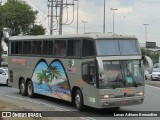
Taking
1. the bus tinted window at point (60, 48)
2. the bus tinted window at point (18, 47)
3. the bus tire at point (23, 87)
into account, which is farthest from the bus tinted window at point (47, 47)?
the bus tire at point (23, 87)

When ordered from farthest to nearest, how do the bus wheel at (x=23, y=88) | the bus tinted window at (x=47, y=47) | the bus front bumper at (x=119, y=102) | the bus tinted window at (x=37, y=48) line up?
1. the bus wheel at (x=23, y=88)
2. the bus tinted window at (x=37, y=48)
3. the bus tinted window at (x=47, y=47)
4. the bus front bumper at (x=119, y=102)

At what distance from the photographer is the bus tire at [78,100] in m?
17.9

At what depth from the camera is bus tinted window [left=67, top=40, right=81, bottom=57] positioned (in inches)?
725

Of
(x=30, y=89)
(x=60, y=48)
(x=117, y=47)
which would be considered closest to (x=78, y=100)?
(x=117, y=47)

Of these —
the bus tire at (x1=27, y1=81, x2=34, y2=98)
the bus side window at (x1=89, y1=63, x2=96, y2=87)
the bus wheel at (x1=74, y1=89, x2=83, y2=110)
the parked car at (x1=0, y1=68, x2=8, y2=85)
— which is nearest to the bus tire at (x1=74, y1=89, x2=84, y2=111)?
the bus wheel at (x1=74, y1=89, x2=83, y2=110)

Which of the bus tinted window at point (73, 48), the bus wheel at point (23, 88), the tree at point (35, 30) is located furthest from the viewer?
the tree at point (35, 30)

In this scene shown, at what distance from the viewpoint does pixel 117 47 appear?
17344 millimetres

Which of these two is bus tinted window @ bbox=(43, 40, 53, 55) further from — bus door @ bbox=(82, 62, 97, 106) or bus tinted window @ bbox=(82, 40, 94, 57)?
bus door @ bbox=(82, 62, 97, 106)

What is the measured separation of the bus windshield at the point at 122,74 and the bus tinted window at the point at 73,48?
2.10 m

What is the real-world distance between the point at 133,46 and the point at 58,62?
399cm

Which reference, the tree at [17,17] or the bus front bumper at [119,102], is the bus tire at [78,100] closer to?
the bus front bumper at [119,102]

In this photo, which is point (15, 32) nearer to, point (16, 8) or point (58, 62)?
point (16, 8)

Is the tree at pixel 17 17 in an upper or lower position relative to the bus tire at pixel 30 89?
upper

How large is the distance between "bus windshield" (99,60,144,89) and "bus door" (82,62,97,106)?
0.44m
